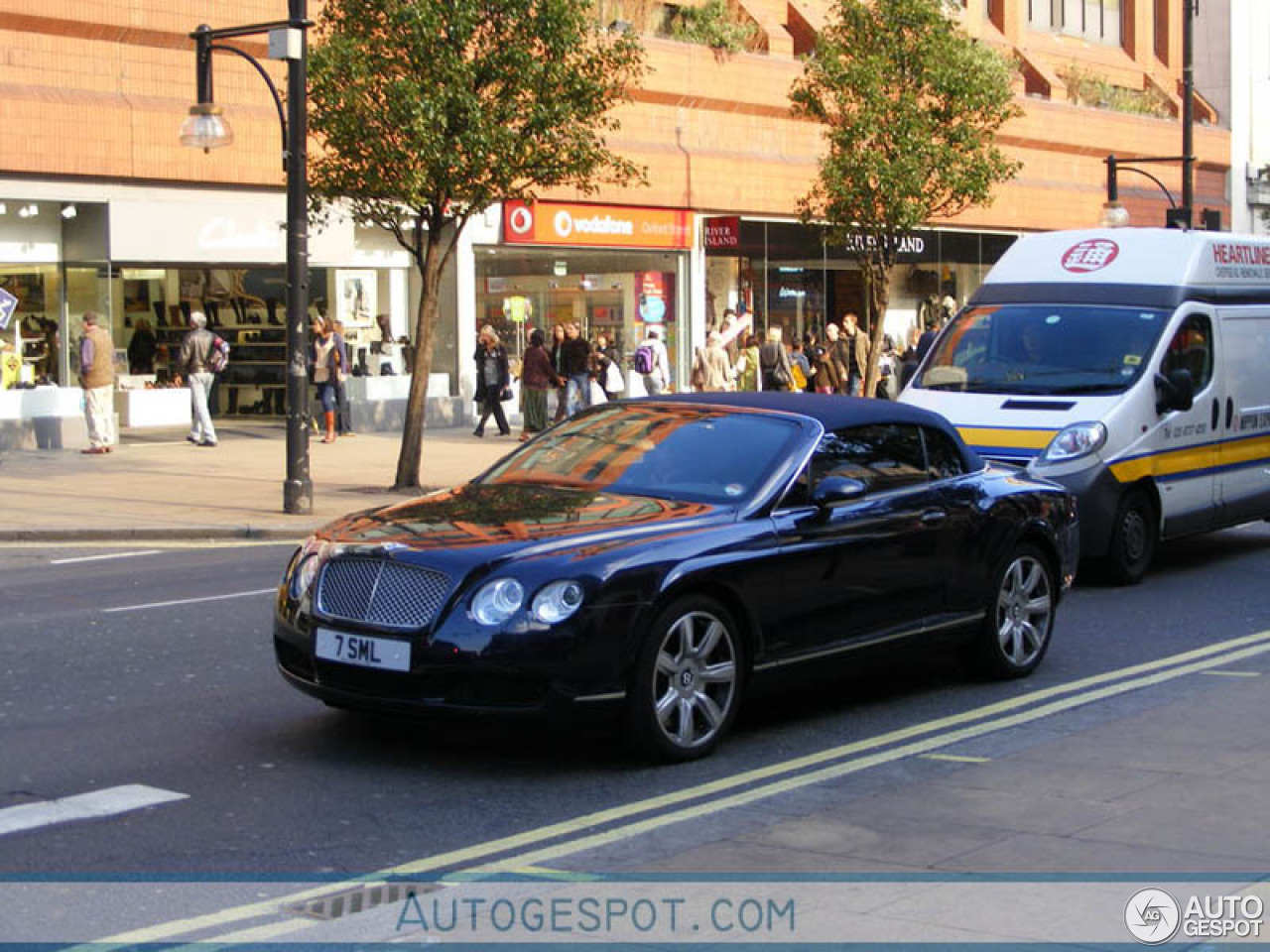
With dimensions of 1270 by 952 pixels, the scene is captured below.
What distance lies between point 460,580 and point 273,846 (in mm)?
1338

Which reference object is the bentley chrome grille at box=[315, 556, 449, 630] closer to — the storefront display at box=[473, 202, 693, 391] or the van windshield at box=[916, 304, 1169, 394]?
the van windshield at box=[916, 304, 1169, 394]

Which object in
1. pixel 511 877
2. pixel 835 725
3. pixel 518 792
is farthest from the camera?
pixel 835 725

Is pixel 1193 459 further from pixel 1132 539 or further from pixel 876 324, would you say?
pixel 876 324

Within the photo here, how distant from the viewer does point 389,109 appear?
1861cm

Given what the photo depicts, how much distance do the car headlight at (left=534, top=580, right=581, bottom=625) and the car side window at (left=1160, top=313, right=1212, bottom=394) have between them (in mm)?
7596

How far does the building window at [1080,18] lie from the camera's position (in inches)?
1921

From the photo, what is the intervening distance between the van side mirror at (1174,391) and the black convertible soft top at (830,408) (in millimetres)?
4261

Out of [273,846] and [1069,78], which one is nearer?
[273,846]

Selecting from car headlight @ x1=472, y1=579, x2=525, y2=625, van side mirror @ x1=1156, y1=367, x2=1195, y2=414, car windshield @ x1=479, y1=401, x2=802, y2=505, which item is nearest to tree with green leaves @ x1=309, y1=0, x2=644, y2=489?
van side mirror @ x1=1156, y1=367, x2=1195, y2=414

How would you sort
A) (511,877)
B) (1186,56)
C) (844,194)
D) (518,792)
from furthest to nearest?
(1186,56) → (844,194) → (518,792) → (511,877)

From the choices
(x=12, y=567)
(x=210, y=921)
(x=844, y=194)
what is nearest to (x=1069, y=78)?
(x=844, y=194)

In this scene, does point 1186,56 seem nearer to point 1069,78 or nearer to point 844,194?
point 844,194

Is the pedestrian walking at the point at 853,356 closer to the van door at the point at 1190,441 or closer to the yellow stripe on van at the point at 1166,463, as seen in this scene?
the van door at the point at 1190,441

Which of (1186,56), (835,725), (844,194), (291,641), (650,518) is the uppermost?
(1186,56)
